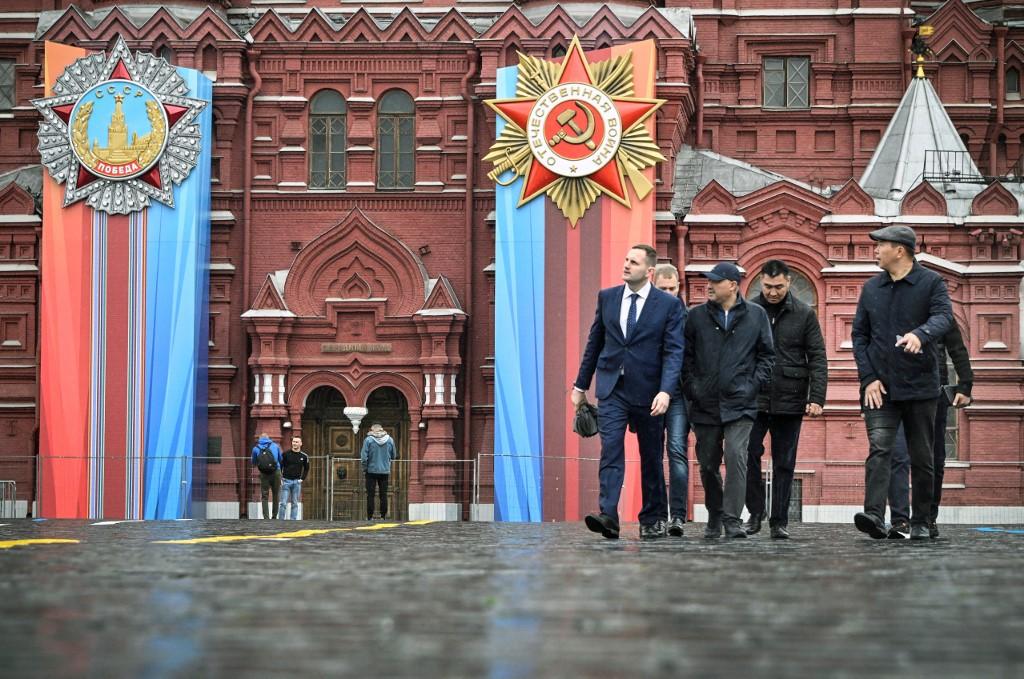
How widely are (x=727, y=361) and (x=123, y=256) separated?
968 inches

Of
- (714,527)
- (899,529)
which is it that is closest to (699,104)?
(714,527)

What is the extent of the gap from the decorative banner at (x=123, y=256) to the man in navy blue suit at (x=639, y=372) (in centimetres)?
2328

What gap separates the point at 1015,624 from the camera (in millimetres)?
5098

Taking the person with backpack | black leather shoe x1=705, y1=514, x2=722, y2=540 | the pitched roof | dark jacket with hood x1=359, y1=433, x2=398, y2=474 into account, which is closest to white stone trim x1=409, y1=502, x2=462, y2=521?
the person with backpack

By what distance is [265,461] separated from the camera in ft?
98.4

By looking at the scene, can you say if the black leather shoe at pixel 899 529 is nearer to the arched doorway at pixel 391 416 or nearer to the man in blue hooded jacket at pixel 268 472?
the man in blue hooded jacket at pixel 268 472

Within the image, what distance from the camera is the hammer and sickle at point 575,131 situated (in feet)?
112

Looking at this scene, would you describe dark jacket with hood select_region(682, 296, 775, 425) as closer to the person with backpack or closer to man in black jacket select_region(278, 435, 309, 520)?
man in black jacket select_region(278, 435, 309, 520)

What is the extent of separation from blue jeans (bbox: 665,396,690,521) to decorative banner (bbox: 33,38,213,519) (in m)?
21.5

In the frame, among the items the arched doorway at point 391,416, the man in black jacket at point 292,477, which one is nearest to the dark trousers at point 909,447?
the man in black jacket at point 292,477

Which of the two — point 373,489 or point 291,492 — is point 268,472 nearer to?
point 291,492

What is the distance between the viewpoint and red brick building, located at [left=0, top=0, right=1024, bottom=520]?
115ft

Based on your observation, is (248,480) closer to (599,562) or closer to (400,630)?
(599,562)

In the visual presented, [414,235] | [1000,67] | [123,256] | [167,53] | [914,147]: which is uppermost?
[1000,67]
